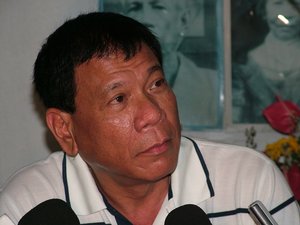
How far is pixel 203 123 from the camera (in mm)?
2410

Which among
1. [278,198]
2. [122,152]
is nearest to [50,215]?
[122,152]

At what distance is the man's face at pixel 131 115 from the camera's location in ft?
4.58

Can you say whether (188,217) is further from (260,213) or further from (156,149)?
(260,213)

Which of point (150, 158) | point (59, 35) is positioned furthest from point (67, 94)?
point (150, 158)

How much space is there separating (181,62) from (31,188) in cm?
95

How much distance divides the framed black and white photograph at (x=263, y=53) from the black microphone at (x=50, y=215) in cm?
123

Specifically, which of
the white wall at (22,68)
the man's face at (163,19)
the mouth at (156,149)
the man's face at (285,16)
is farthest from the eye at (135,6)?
the mouth at (156,149)

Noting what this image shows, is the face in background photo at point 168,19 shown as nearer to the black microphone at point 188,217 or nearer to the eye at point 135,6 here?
the eye at point 135,6

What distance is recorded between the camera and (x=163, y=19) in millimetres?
2383

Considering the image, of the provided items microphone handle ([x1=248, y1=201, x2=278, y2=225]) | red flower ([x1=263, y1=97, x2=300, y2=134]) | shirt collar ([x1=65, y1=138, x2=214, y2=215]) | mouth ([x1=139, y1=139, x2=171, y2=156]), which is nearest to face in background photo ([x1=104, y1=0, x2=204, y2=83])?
red flower ([x1=263, y1=97, x2=300, y2=134])

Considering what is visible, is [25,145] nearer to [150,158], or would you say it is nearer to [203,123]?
[203,123]

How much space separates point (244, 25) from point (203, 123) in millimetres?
386

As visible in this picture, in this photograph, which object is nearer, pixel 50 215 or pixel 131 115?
pixel 50 215

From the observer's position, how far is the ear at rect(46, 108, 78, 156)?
159 centimetres
